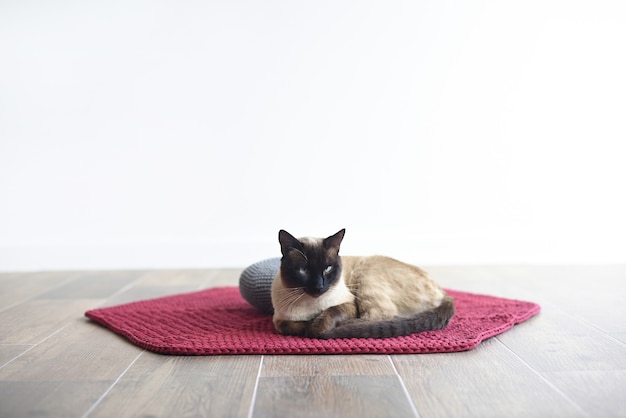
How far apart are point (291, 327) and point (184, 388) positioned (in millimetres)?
495

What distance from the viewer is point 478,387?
155cm

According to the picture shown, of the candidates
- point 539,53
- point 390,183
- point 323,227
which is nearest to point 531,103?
point 539,53

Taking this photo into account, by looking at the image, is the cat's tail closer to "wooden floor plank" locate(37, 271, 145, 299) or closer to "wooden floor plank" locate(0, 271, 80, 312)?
"wooden floor plank" locate(37, 271, 145, 299)

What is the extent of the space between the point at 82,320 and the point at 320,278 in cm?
105

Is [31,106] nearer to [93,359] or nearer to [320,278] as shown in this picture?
[93,359]

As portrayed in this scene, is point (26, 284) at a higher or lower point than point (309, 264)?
lower

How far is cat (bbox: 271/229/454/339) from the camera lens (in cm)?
192

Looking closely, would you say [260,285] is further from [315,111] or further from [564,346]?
[315,111]

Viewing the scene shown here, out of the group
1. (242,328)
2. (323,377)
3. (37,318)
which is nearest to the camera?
(323,377)

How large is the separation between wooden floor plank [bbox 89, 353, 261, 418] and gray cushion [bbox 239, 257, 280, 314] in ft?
1.65

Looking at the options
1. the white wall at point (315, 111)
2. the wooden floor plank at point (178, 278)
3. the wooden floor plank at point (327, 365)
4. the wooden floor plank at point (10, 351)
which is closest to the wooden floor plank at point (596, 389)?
the wooden floor plank at point (327, 365)

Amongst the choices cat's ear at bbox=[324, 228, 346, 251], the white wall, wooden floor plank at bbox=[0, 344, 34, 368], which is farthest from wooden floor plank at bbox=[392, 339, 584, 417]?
the white wall

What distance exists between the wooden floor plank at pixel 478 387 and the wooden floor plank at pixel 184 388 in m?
0.41

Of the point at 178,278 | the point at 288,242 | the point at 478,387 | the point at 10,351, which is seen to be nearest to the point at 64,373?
the point at 10,351
